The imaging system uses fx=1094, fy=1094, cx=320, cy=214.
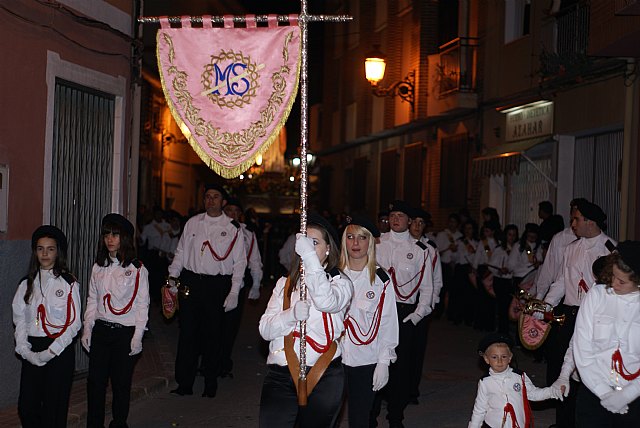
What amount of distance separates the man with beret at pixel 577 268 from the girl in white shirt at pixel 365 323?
2.43m

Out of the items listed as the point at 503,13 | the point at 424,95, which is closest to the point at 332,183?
the point at 424,95

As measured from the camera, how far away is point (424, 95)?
28.4 meters

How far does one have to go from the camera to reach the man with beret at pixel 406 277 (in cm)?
1048

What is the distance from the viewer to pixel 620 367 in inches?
272

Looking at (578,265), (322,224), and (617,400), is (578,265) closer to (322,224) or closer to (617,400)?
(617,400)

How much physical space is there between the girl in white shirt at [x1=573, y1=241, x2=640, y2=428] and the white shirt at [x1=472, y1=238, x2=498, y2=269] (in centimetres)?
1223

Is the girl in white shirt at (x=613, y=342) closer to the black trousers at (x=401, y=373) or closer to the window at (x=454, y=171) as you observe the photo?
the black trousers at (x=401, y=373)

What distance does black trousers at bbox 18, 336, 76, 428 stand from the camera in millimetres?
8180

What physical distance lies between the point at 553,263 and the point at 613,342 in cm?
363

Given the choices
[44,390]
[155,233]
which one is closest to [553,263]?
[44,390]

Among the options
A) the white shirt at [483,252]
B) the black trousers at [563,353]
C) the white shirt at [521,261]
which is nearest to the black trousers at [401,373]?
the black trousers at [563,353]

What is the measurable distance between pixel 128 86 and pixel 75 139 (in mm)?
1324

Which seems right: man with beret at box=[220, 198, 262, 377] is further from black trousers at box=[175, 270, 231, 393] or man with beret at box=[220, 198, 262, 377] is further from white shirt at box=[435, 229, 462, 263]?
white shirt at box=[435, 229, 462, 263]

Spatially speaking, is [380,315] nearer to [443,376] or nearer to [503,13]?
[443,376]
